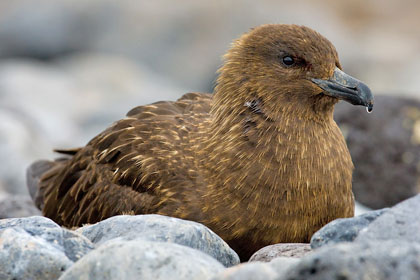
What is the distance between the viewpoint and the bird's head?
589cm

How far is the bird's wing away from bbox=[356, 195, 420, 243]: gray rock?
195cm

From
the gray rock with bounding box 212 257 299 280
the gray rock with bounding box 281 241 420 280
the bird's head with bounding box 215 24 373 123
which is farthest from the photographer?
the bird's head with bounding box 215 24 373 123

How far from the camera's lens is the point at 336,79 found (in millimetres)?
5902

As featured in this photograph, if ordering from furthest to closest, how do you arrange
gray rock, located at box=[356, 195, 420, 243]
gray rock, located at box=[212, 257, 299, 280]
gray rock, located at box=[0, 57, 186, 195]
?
gray rock, located at box=[0, 57, 186, 195]
gray rock, located at box=[356, 195, 420, 243]
gray rock, located at box=[212, 257, 299, 280]

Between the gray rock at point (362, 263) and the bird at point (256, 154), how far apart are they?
1.97 m

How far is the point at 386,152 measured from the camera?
8805 mm

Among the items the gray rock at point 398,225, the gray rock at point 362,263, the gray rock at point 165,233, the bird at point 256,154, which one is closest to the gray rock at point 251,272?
the gray rock at point 362,263

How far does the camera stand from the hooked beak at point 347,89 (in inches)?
228

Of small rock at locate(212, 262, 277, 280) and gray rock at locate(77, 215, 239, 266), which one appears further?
gray rock at locate(77, 215, 239, 266)

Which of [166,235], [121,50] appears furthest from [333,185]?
[121,50]

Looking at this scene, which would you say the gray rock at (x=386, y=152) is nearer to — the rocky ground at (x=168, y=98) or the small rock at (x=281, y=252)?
the rocky ground at (x=168, y=98)

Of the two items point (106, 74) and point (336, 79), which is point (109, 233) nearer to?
point (336, 79)

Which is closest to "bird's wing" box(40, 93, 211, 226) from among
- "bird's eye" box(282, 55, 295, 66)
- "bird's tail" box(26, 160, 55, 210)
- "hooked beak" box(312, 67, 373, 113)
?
"bird's tail" box(26, 160, 55, 210)

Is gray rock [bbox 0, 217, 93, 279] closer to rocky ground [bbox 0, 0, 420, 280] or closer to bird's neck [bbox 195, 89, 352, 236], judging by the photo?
rocky ground [bbox 0, 0, 420, 280]
